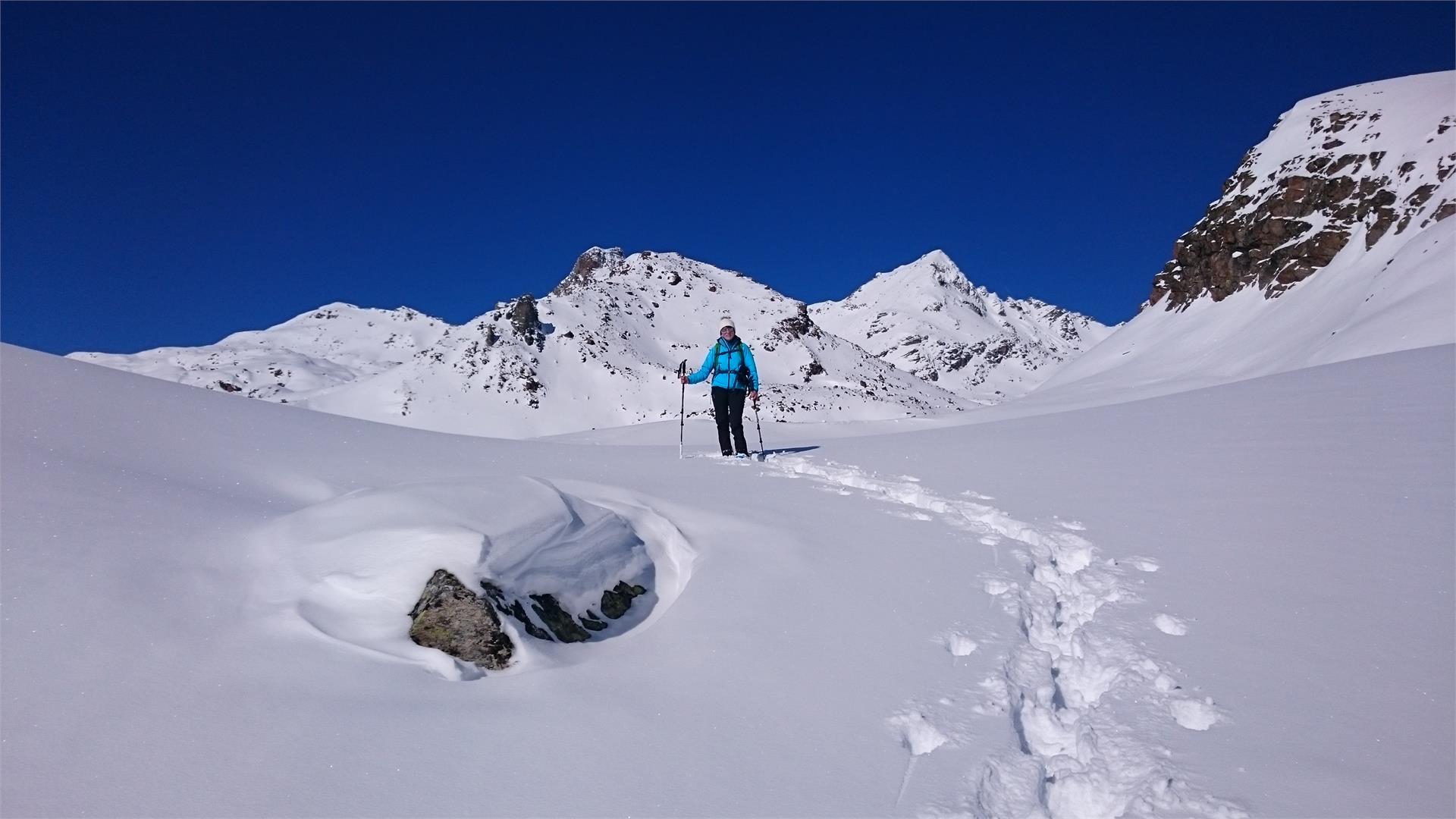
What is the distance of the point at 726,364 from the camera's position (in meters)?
11.6

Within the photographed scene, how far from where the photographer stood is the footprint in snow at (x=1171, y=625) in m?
4.11

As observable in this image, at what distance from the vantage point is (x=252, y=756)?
262 centimetres

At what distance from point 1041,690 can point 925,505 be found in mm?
4077

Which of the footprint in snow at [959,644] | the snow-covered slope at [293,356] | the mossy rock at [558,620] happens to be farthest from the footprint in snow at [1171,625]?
the snow-covered slope at [293,356]

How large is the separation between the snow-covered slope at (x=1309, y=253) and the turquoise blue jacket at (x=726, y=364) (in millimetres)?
15760

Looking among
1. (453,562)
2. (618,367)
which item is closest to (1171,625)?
(453,562)

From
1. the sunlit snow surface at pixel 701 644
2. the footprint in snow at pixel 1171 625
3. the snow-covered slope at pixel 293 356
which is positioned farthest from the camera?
the snow-covered slope at pixel 293 356

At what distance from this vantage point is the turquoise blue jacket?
1152 cm

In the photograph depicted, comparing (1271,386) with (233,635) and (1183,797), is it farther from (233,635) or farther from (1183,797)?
(233,635)

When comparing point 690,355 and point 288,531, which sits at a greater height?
point 690,355

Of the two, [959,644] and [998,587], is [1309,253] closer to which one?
[998,587]

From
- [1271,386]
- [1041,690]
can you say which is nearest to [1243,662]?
[1041,690]

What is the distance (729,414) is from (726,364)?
82cm

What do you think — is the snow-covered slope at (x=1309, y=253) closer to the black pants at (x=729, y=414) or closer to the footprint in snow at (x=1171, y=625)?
the black pants at (x=729, y=414)
